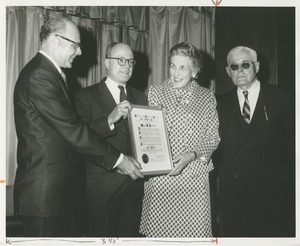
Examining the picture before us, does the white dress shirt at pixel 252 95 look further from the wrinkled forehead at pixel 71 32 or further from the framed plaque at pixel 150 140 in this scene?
the wrinkled forehead at pixel 71 32

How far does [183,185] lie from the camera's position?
1794 mm

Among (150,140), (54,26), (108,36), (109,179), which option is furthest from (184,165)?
(108,36)

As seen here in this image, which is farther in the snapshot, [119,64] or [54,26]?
[119,64]

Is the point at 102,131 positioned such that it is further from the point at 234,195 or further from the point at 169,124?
the point at 234,195

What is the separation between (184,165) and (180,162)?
0.04 m

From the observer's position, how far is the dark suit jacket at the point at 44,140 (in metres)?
1.50

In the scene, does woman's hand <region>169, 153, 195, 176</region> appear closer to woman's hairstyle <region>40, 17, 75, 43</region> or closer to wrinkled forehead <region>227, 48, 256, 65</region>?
wrinkled forehead <region>227, 48, 256, 65</region>

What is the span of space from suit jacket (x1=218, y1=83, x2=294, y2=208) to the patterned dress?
0.78ft

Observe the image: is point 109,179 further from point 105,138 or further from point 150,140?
point 150,140

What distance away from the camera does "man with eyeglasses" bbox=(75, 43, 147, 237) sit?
1.80 meters

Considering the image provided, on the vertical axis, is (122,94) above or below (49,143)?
above

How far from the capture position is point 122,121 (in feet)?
6.08

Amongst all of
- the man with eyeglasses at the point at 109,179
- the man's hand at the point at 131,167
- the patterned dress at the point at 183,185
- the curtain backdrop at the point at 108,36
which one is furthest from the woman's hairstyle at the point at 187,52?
the curtain backdrop at the point at 108,36

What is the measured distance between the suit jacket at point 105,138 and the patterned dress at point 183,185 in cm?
23
